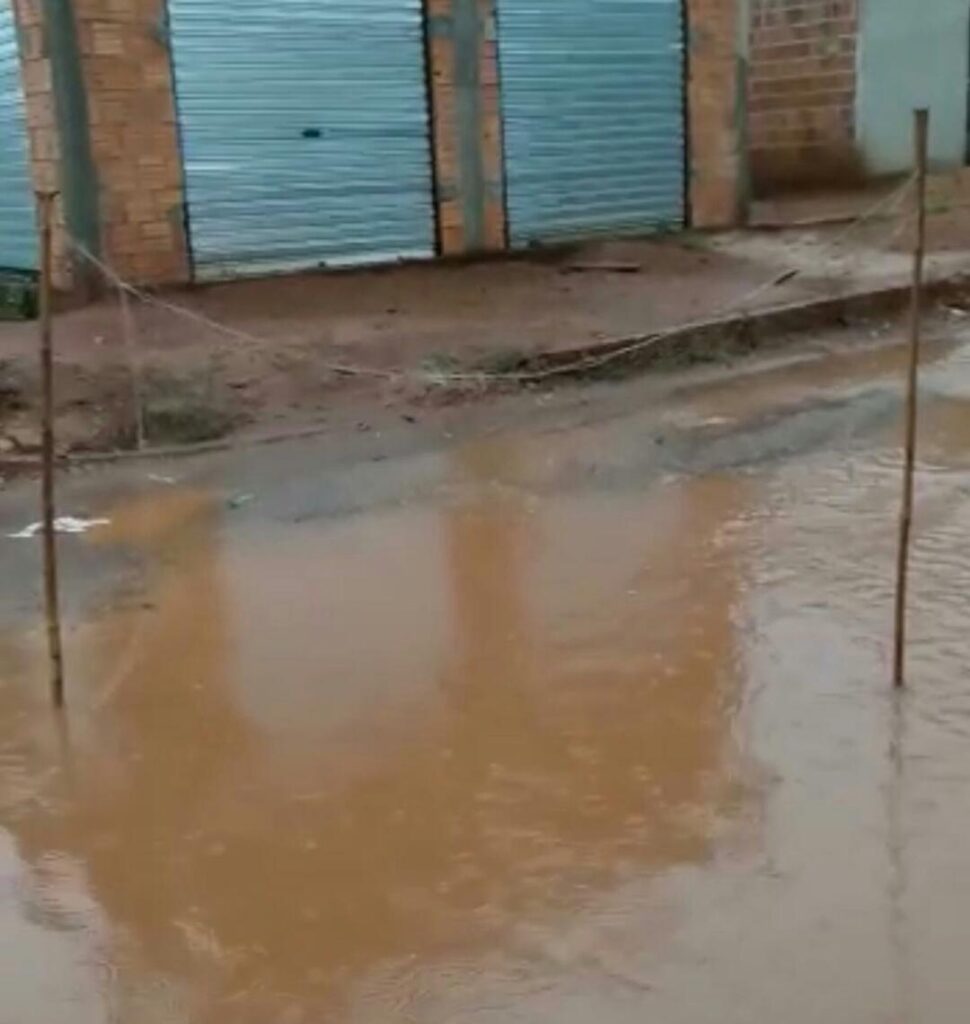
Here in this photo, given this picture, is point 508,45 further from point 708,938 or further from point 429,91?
point 708,938

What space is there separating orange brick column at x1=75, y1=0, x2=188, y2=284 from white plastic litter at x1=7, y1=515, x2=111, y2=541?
4678 mm

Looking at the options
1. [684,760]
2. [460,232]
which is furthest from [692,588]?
[460,232]

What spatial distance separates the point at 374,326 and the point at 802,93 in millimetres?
10039

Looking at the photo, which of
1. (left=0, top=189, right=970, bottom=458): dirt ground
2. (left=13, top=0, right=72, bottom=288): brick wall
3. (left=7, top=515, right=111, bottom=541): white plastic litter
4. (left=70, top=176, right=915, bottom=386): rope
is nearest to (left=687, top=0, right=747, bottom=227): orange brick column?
(left=0, top=189, right=970, bottom=458): dirt ground

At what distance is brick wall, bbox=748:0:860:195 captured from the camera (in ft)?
61.3

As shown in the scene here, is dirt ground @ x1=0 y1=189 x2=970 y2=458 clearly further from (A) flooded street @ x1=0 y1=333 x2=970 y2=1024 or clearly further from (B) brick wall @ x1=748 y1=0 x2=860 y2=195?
(B) brick wall @ x1=748 y1=0 x2=860 y2=195

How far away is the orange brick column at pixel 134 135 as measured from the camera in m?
11.5

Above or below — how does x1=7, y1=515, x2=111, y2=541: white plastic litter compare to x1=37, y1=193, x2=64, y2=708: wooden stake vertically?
below

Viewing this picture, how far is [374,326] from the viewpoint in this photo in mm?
11148

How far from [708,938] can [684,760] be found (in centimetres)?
106

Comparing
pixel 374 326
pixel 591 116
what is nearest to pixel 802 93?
pixel 591 116

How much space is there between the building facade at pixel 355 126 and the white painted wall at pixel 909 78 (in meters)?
3.97

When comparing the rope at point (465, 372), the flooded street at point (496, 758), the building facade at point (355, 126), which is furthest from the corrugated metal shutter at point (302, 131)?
the flooded street at point (496, 758)

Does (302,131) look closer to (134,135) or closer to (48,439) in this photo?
(134,135)
